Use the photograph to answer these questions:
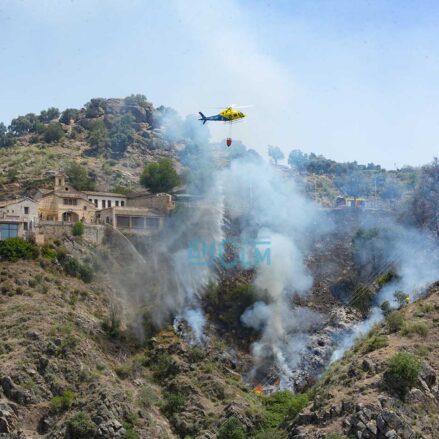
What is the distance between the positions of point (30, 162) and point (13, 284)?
47457mm

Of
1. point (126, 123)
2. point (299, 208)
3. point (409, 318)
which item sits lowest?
point (409, 318)

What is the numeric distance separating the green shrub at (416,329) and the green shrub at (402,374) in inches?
225

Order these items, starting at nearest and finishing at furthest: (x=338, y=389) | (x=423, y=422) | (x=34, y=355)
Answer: (x=423, y=422) → (x=338, y=389) → (x=34, y=355)

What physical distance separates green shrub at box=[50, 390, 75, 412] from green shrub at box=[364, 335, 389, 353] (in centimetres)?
2155

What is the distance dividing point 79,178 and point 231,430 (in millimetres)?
54062

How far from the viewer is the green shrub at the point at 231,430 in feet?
221

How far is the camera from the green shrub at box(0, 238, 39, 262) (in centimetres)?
8238

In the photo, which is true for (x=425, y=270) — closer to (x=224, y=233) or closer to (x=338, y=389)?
(x=224, y=233)

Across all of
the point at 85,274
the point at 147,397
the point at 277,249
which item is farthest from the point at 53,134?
the point at 147,397

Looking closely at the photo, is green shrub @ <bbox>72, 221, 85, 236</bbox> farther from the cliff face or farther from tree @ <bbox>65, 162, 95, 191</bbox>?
tree @ <bbox>65, 162, 95, 191</bbox>

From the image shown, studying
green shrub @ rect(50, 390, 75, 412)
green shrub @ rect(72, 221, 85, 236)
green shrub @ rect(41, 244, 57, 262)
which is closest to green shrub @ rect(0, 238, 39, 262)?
green shrub @ rect(41, 244, 57, 262)

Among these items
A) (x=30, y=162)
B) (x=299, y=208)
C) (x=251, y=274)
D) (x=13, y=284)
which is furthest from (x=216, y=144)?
(x=13, y=284)

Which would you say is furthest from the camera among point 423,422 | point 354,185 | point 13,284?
point 354,185

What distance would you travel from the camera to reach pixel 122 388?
7081 cm
